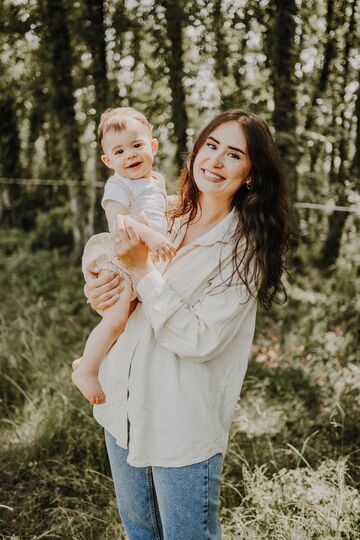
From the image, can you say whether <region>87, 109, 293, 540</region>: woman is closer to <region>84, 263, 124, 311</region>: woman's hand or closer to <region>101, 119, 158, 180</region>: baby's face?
<region>84, 263, 124, 311</region>: woman's hand

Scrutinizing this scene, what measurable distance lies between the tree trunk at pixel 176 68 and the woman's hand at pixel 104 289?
2.46 m

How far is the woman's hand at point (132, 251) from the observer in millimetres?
1463

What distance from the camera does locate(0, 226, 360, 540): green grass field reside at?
90.6 inches

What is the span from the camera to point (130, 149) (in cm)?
186

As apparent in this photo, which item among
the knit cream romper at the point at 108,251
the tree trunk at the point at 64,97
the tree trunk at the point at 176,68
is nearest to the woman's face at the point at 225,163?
the knit cream romper at the point at 108,251

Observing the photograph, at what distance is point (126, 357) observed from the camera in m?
1.61

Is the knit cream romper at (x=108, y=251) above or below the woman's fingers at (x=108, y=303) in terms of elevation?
above

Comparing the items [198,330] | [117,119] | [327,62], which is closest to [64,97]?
[327,62]

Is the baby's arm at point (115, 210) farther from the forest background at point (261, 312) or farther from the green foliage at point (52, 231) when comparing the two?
the green foliage at point (52, 231)

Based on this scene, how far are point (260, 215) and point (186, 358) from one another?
21.0 inches

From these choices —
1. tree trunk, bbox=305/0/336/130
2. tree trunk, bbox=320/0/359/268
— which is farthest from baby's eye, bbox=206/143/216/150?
tree trunk, bbox=305/0/336/130

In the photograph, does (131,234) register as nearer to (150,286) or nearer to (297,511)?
(150,286)

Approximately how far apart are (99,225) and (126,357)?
5.24m

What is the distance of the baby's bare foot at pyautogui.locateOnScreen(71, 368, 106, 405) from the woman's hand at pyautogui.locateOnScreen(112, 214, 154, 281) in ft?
1.63
